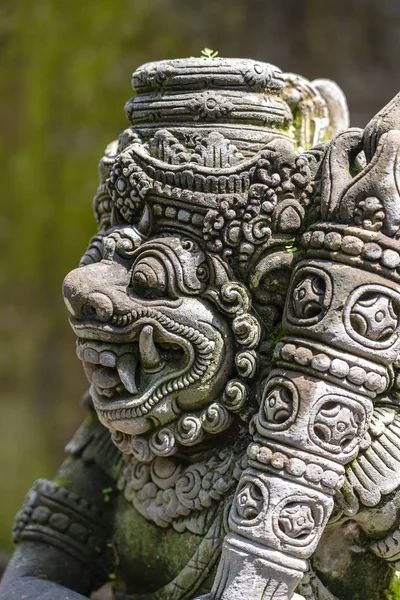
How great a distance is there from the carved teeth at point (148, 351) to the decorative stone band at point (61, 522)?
61 cm

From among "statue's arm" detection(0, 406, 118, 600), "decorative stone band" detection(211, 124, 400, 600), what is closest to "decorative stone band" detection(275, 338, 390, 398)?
"decorative stone band" detection(211, 124, 400, 600)

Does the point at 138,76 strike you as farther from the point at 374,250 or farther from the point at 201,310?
the point at 374,250

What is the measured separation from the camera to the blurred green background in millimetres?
5215

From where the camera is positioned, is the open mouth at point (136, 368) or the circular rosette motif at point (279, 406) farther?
the open mouth at point (136, 368)

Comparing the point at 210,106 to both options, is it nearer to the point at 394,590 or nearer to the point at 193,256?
the point at 193,256

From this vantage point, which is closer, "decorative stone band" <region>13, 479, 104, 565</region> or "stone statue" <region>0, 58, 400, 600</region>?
"stone statue" <region>0, 58, 400, 600</region>

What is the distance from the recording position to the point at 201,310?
1819 mm

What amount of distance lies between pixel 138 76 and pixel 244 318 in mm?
620

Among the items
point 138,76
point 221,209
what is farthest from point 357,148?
point 138,76

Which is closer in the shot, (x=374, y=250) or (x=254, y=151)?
(x=374, y=250)

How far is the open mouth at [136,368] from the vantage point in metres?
1.85

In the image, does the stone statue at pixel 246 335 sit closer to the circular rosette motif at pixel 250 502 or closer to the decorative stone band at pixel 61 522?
the circular rosette motif at pixel 250 502

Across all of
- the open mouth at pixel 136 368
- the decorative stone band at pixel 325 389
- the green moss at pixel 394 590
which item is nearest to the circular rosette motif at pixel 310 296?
the decorative stone band at pixel 325 389

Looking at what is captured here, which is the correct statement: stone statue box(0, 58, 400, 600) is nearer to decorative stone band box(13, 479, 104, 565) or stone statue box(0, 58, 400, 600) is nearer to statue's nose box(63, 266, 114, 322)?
statue's nose box(63, 266, 114, 322)
